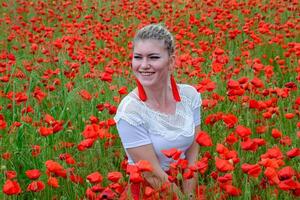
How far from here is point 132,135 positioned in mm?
2703

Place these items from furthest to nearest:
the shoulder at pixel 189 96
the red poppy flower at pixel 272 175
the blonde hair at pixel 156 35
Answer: the shoulder at pixel 189 96, the blonde hair at pixel 156 35, the red poppy flower at pixel 272 175

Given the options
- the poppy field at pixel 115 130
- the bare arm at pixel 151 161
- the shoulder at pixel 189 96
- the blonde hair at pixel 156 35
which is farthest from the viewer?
the shoulder at pixel 189 96

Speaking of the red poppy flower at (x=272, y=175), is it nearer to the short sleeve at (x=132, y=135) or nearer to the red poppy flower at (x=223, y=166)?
the red poppy flower at (x=223, y=166)

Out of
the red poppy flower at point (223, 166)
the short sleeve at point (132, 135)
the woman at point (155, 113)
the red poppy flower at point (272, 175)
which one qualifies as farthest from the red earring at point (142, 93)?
the red poppy flower at point (272, 175)

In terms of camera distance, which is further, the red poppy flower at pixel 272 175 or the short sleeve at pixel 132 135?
the short sleeve at pixel 132 135

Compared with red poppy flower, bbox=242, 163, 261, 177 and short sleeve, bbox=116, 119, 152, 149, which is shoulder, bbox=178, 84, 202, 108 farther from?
red poppy flower, bbox=242, 163, 261, 177

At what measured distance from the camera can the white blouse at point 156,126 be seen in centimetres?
272

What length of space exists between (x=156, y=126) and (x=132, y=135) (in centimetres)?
16

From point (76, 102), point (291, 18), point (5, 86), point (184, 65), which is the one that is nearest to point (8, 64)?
point (5, 86)

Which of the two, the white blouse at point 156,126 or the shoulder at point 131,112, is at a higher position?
the shoulder at point 131,112

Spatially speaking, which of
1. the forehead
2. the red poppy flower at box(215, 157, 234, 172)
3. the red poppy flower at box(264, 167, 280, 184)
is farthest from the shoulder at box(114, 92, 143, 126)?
the red poppy flower at box(264, 167, 280, 184)

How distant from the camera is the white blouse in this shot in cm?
272

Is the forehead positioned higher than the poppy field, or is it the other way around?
the forehead

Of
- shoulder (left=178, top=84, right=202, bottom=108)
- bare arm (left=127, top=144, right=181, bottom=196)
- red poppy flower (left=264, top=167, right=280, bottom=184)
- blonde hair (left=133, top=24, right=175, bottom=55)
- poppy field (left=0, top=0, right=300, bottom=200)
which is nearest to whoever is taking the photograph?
red poppy flower (left=264, top=167, right=280, bottom=184)
